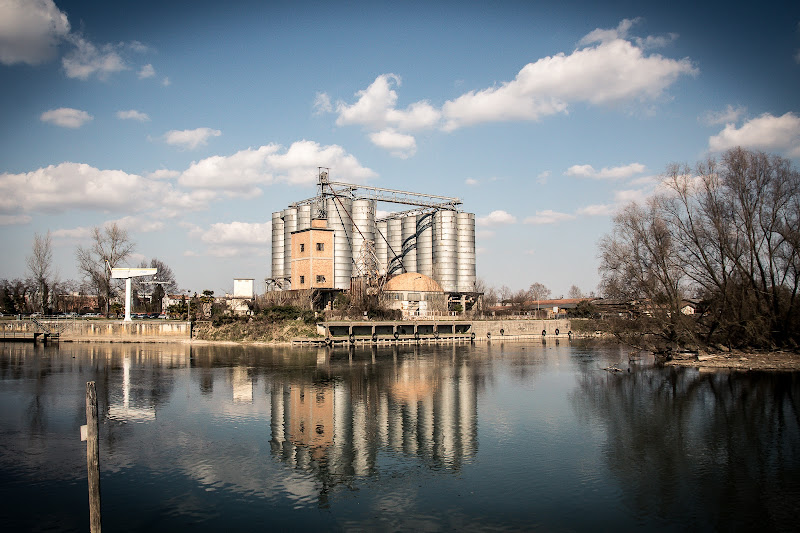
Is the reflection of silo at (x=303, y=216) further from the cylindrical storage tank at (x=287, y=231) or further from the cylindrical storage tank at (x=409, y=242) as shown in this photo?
the cylindrical storage tank at (x=409, y=242)

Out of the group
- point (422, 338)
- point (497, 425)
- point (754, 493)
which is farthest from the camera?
point (422, 338)

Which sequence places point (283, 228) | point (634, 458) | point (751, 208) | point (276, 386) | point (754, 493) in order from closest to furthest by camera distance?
1. point (754, 493)
2. point (634, 458)
3. point (276, 386)
4. point (751, 208)
5. point (283, 228)

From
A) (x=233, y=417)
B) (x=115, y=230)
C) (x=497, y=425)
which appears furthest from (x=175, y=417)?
(x=115, y=230)

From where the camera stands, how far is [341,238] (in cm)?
8550

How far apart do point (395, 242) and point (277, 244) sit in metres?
20.7

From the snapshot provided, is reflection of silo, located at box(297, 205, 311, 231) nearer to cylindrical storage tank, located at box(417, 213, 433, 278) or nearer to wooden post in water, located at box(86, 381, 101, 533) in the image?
cylindrical storage tank, located at box(417, 213, 433, 278)

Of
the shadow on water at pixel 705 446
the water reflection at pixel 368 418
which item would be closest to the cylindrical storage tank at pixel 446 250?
the water reflection at pixel 368 418

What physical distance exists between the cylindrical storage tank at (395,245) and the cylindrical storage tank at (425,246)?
451cm

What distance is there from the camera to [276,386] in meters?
35.3

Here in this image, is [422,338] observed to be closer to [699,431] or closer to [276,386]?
[276,386]

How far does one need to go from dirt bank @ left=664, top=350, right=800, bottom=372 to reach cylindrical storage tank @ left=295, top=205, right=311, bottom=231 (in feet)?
197

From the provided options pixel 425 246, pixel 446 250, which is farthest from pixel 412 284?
pixel 425 246

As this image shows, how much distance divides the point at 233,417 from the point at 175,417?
264 cm

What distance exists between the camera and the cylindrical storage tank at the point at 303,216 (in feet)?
300
